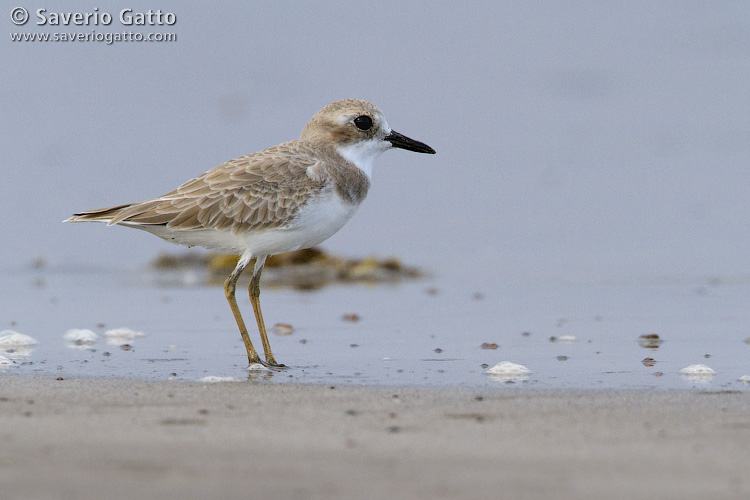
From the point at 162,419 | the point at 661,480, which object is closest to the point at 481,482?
the point at 661,480

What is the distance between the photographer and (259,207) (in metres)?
7.30

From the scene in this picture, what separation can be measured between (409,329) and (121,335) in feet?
7.59

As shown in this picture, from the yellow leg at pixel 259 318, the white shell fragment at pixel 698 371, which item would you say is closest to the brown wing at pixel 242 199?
the yellow leg at pixel 259 318

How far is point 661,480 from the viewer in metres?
3.56

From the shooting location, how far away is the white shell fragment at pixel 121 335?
26.0 feet

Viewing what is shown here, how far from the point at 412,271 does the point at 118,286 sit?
3483 mm

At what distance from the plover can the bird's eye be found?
282mm

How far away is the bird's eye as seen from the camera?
25.9 ft

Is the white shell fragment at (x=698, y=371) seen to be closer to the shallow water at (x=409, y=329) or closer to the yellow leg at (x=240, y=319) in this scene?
the shallow water at (x=409, y=329)

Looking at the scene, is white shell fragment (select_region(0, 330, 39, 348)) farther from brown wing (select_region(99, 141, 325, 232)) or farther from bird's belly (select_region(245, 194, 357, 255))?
bird's belly (select_region(245, 194, 357, 255))

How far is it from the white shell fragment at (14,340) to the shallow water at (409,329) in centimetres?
9

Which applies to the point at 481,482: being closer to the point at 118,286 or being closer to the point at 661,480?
the point at 661,480

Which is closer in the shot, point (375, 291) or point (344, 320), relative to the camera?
point (344, 320)

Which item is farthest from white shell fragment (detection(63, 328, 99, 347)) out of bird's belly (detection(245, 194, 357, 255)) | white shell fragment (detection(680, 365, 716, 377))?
white shell fragment (detection(680, 365, 716, 377))
